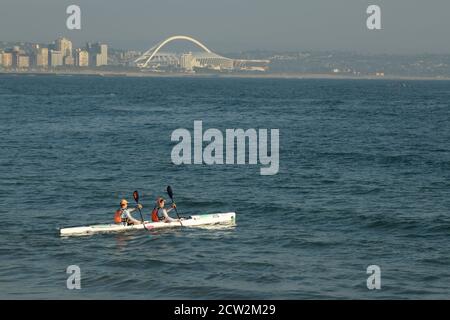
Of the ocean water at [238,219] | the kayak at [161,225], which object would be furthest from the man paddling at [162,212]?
the ocean water at [238,219]

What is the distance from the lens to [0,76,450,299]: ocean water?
22.8 metres

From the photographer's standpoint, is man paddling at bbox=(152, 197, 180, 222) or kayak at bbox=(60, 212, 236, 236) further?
man paddling at bbox=(152, 197, 180, 222)

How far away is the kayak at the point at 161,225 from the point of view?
2886 centimetres

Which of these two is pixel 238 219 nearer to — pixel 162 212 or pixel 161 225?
pixel 162 212

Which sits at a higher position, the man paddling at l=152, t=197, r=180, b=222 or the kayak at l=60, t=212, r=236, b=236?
the man paddling at l=152, t=197, r=180, b=222

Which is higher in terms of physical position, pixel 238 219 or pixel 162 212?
pixel 162 212

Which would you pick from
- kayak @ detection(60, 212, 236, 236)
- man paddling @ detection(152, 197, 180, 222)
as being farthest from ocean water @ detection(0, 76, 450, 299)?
man paddling @ detection(152, 197, 180, 222)

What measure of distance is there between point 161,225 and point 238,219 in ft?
12.5

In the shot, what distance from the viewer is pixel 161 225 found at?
99.4 feet

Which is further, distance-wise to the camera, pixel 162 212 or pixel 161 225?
pixel 162 212

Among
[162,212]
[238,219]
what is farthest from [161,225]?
[238,219]

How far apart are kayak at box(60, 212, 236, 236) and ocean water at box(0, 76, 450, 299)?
421 mm

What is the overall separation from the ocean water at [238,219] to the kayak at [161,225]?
1.38ft

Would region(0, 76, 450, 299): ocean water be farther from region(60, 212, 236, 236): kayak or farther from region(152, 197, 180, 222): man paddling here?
region(152, 197, 180, 222): man paddling
